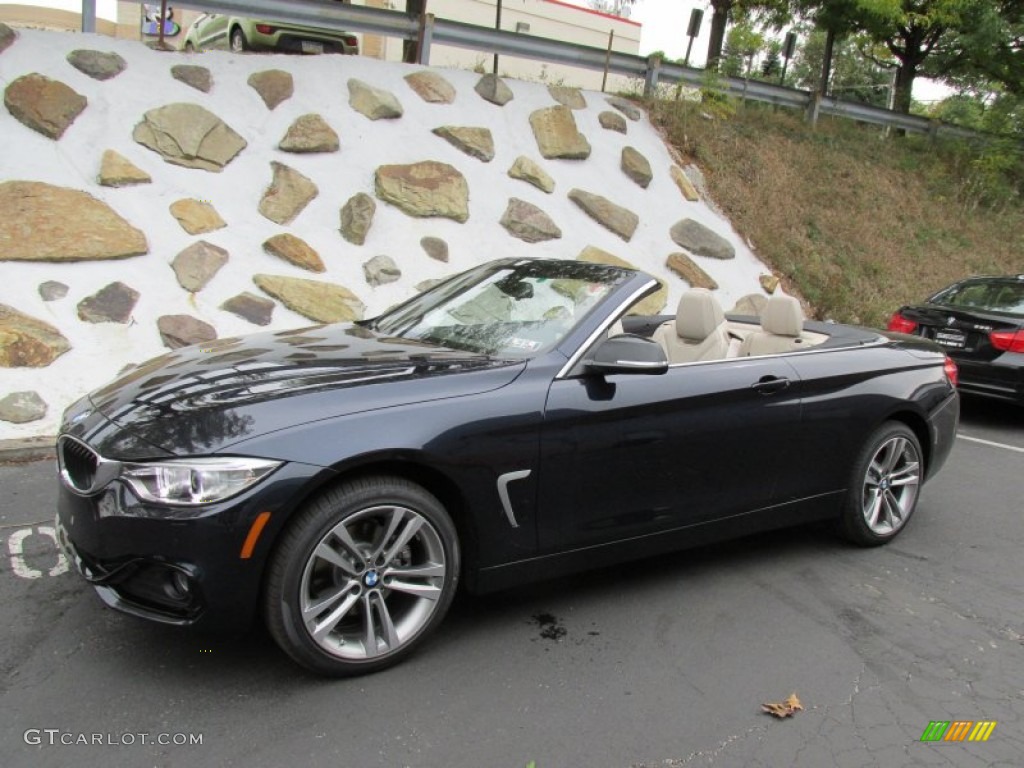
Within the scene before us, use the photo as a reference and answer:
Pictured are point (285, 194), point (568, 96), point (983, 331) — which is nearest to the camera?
point (983, 331)

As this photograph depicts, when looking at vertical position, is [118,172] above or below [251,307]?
above

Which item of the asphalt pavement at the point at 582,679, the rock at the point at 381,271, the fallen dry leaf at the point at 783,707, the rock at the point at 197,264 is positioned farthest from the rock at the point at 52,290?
the fallen dry leaf at the point at 783,707

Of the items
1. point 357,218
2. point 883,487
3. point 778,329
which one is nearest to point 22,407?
point 357,218

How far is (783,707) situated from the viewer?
3.06 m

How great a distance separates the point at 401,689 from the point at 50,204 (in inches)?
244

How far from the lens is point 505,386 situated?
3328 mm

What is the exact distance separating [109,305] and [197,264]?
918mm

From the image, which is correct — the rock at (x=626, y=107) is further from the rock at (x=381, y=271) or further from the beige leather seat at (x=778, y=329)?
the beige leather seat at (x=778, y=329)

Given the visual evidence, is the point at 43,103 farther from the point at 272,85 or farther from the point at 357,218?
the point at 357,218

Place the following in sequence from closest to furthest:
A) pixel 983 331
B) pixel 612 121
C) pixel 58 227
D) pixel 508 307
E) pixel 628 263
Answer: pixel 508 307 < pixel 58 227 < pixel 983 331 < pixel 628 263 < pixel 612 121

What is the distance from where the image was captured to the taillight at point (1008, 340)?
7.66 meters

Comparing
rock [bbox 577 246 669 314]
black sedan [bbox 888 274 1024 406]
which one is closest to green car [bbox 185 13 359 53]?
rock [bbox 577 246 669 314]

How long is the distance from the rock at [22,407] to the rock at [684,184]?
830 cm

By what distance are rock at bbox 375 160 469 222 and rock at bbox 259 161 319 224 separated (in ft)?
2.62
